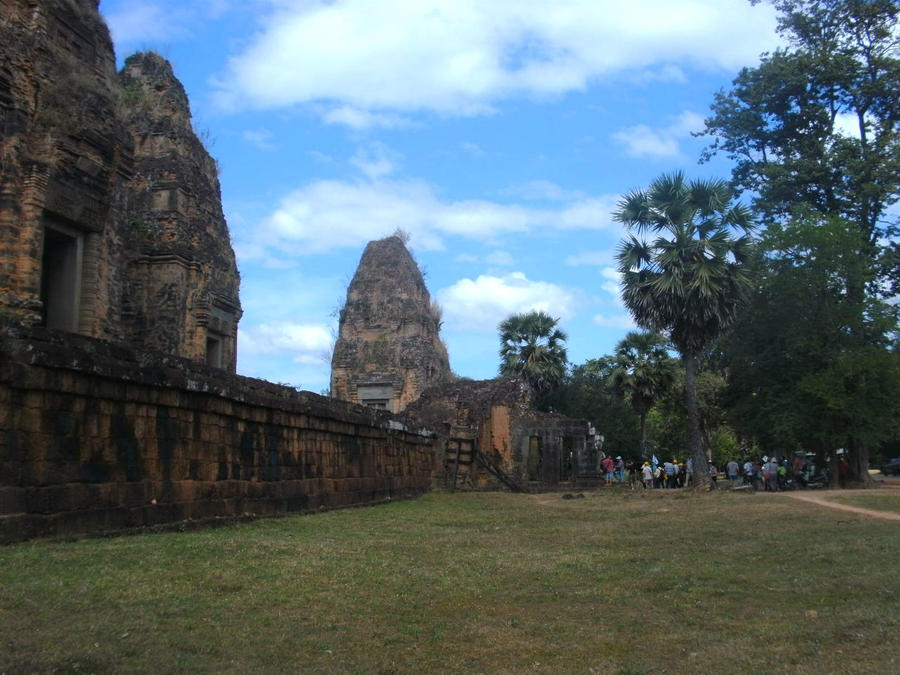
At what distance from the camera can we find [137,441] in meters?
8.68

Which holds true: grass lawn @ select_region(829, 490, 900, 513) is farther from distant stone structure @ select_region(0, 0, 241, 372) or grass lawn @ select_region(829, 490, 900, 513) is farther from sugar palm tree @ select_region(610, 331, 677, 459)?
sugar palm tree @ select_region(610, 331, 677, 459)

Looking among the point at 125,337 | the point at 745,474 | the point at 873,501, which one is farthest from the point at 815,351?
the point at 125,337

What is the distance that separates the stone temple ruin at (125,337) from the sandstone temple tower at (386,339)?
7883 mm

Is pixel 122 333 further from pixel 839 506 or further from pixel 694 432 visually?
pixel 694 432

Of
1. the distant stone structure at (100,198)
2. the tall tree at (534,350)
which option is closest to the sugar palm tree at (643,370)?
the tall tree at (534,350)

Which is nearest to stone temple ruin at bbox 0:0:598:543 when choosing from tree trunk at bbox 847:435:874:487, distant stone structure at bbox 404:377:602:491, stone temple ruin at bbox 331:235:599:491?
distant stone structure at bbox 404:377:602:491

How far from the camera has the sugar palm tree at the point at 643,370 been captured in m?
37.1

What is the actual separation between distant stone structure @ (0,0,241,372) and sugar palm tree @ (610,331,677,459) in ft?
79.0

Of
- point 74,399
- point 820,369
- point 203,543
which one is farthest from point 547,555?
point 820,369

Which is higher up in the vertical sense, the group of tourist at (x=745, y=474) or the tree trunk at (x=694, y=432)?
the tree trunk at (x=694, y=432)

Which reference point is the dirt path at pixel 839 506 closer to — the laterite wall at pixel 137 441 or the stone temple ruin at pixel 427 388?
the stone temple ruin at pixel 427 388

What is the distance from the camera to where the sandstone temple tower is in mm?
29797

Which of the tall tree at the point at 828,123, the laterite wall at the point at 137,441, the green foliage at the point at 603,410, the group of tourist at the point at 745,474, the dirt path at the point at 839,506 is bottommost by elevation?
the dirt path at the point at 839,506

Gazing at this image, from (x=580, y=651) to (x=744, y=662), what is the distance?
99 centimetres
